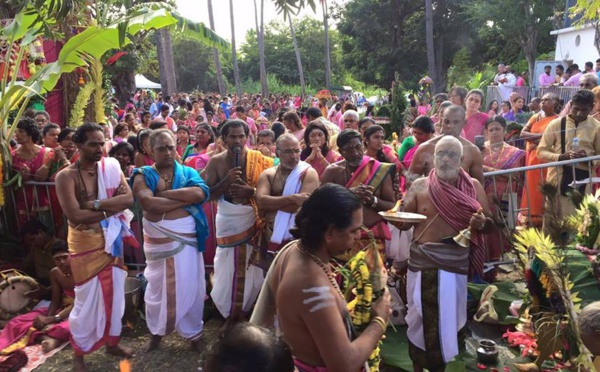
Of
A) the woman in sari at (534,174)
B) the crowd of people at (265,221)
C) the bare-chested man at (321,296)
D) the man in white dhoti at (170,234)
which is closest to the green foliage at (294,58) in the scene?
the woman in sari at (534,174)

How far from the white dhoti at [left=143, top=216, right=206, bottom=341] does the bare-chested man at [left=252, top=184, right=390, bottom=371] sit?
93.0 inches

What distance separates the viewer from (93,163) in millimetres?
4516

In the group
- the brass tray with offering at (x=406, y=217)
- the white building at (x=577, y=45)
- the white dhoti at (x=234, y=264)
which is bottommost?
the white dhoti at (x=234, y=264)

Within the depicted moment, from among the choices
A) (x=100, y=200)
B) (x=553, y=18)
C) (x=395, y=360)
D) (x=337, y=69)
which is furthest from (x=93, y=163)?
(x=337, y=69)

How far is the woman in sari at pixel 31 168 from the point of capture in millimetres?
6278

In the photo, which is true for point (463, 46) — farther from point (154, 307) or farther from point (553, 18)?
point (154, 307)

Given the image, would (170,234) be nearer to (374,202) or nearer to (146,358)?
(146,358)

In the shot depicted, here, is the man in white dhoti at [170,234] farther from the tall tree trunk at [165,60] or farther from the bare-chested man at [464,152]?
the tall tree trunk at [165,60]

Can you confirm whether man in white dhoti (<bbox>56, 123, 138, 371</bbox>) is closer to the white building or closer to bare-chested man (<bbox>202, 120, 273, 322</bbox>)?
bare-chested man (<bbox>202, 120, 273, 322</bbox>)

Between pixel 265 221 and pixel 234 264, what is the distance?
1.69 feet

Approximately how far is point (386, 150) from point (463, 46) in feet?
95.6

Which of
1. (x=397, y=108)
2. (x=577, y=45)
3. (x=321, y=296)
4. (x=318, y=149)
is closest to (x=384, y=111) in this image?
(x=397, y=108)

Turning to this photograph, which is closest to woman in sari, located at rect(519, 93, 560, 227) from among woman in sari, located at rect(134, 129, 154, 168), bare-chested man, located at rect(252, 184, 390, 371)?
bare-chested man, located at rect(252, 184, 390, 371)

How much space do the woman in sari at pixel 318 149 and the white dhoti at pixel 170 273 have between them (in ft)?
5.01
